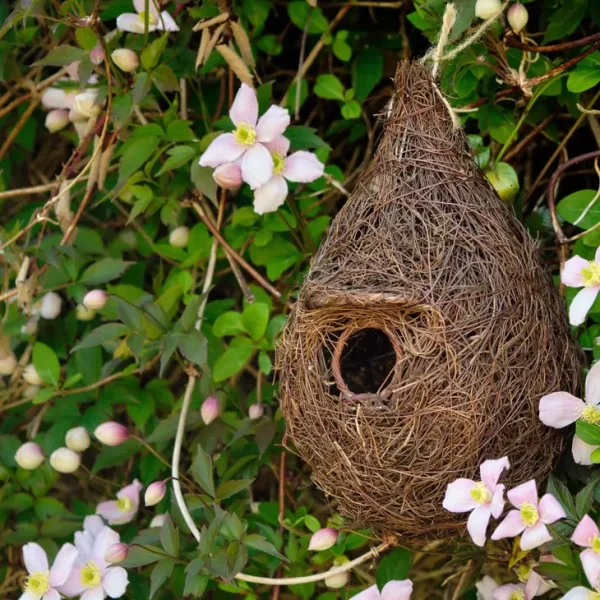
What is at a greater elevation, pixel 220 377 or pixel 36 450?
pixel 220 377

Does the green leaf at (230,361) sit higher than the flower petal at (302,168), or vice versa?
the flower petal at (302,168)

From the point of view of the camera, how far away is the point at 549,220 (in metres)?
1.48

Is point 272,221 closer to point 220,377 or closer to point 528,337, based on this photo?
point 220,377

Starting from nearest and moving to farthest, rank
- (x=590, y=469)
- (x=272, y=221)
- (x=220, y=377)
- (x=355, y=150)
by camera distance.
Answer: (x=590, y=469)
(x=220, y=377)
(x=272, y=221)
(x=355, y=150)

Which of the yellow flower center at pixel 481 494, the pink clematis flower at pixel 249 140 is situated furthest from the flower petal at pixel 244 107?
the yellow flower center at pixel 481 494

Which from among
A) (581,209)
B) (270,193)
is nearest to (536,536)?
(581,209)

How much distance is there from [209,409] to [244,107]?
45 cm

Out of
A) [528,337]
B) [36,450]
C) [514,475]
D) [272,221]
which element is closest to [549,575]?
[514,475]

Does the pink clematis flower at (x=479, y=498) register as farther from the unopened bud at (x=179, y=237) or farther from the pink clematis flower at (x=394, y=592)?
the unopened bud at (x=179, y=237)

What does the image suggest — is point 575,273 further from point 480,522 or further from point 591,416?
point 480,522

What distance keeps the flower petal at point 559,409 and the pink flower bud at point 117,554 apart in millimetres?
619

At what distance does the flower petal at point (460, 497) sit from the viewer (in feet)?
3.71

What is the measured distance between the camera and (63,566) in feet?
4.83

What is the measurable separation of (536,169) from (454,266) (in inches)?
22.4
